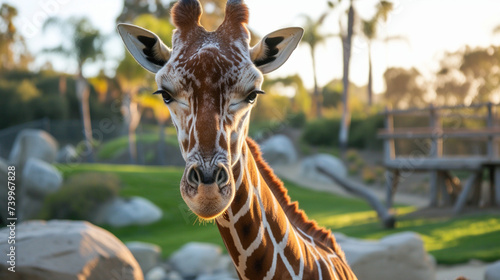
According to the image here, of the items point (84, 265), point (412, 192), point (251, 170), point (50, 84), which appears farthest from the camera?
point (50, 84)

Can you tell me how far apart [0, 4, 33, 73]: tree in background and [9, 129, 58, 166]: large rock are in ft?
15.5

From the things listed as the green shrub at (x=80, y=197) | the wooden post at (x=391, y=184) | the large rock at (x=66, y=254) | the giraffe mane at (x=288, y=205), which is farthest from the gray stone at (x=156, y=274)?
the wooden post at (x=391, y=184)

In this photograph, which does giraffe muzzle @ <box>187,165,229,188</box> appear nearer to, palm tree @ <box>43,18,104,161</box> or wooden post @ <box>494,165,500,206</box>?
wooden post @ <box>494,165,500,206</box>

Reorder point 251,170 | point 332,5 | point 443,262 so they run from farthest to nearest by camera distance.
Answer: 1. point 332,5
2. point 443,262
3. point 251,170

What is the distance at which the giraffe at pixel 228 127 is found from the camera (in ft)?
7.01

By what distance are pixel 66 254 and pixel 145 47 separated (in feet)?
7.48

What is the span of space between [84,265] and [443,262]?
7.57m

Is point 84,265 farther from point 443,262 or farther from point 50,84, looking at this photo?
point 50,84

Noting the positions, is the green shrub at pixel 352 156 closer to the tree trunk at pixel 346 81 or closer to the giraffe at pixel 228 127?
the tree trunk at pixel 346 81

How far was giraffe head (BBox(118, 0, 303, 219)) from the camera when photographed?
2096 mm

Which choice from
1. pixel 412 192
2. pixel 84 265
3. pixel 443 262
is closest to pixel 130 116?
pixel 412 192

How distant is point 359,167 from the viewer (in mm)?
27391

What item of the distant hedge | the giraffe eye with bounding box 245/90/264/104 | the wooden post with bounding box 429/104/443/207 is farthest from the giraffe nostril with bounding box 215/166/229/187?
the distant hedge

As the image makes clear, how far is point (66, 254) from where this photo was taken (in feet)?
13.5
